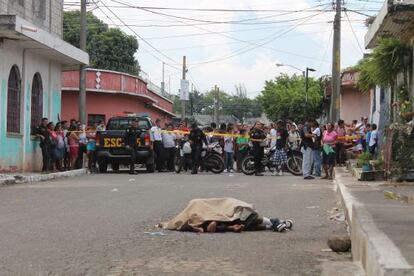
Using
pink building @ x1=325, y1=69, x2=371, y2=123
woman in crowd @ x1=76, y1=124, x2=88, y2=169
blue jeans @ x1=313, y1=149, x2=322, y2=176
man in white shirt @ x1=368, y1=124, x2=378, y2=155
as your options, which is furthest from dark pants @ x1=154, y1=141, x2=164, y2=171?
pink building @ x1=325, y1=69, x2=371, y2=123

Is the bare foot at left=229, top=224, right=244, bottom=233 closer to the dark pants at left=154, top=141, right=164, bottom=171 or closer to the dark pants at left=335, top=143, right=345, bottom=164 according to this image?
the dark pants at left=335, top=143, right=345, bottom=164

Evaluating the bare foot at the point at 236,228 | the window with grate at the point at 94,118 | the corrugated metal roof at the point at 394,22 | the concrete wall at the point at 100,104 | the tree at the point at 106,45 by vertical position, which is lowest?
the bare foot at the point at 236,228

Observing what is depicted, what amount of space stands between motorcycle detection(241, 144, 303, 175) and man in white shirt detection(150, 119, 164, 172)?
3546 millimetres

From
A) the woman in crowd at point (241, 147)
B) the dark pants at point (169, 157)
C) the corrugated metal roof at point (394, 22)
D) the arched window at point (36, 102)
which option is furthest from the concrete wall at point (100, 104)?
the corrugated metal roof at point (394, 22)

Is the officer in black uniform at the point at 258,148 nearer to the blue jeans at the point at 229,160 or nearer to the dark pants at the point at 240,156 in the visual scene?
the dark pants at the point at 240,156

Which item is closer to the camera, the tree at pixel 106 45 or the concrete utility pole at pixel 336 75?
the concrete utility pole at pixel 336 75

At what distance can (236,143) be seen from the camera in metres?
23.8

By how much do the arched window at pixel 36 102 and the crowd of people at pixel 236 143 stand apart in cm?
95

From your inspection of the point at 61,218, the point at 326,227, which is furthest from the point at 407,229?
the point at 61,218

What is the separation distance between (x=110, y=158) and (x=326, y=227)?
13937 mm

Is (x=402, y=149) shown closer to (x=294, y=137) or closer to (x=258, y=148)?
(x=258, y=148)

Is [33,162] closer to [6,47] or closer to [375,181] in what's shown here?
[6,47]

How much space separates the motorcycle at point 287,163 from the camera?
824 inches

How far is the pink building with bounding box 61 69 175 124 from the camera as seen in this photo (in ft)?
126
